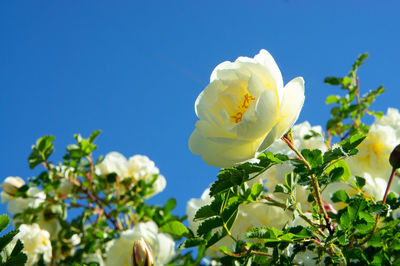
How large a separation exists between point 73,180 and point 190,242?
1481mm

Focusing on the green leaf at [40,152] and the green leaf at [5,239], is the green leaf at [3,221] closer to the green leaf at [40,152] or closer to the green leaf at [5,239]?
the green leaf at [5,239]

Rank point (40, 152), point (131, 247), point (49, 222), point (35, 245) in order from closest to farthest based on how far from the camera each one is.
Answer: point (131, 247) < point (35, 245) < point (40, 152) < point (49, 222)

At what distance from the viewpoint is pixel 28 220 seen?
1.92 m

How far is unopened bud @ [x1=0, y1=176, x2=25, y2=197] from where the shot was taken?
2043 mm

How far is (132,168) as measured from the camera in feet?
7.28

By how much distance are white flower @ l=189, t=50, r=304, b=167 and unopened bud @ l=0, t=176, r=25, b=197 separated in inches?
63.1

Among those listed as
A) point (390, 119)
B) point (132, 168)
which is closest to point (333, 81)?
point (390, 119)

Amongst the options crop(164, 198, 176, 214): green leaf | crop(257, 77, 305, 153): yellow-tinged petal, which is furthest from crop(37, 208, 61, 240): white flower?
crop(257, 77, 305, 153): yellow-tinged petal

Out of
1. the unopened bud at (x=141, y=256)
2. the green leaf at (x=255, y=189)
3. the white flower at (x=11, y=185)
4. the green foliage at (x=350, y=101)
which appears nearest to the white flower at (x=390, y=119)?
the green foliage at (x=350, y=101)

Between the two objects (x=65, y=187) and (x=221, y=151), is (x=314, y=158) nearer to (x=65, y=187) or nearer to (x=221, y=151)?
(x=221, y=151)

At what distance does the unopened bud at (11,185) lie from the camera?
2043 mm

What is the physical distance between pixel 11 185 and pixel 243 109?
168cm

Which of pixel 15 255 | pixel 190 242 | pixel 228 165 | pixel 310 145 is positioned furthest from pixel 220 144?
pixel 310 145

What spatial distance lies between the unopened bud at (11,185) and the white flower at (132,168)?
391 mm
